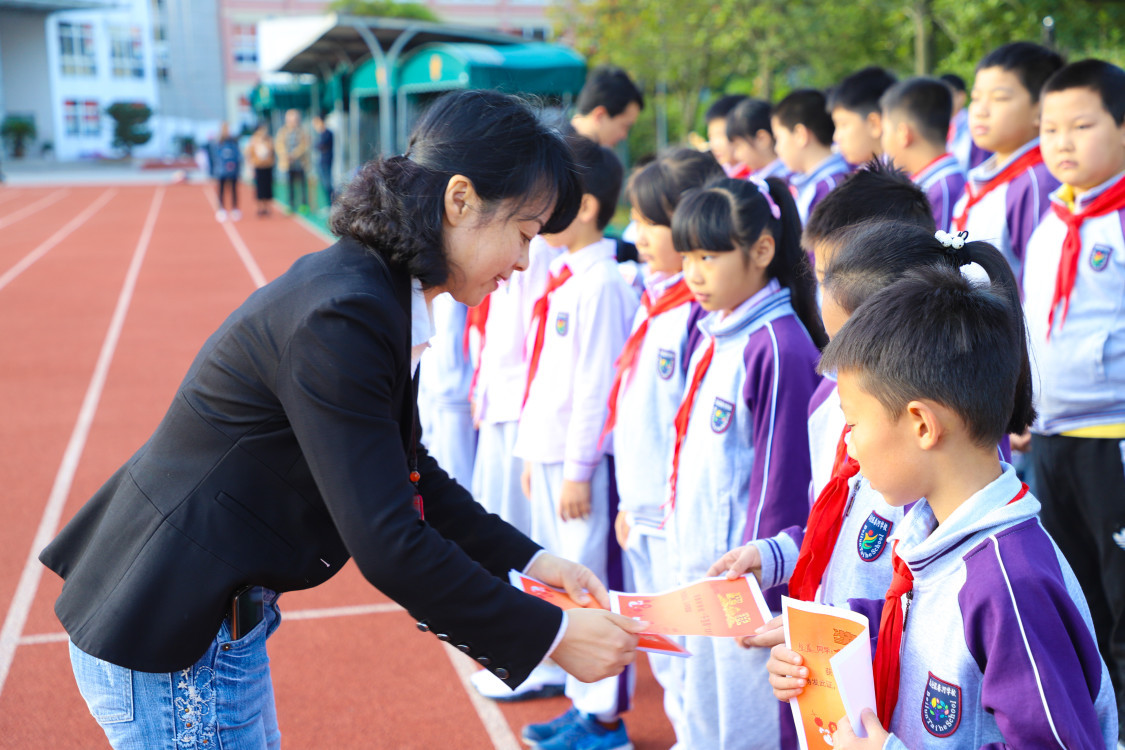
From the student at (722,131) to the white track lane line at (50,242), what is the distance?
9.39m

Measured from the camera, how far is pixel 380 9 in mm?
36094

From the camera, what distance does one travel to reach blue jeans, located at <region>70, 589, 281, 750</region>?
60.9 inches

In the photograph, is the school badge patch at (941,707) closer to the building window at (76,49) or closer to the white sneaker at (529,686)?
the white sneaker at (529,686)

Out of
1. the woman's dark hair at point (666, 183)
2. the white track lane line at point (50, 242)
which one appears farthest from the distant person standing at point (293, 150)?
the woman's dark hair at point (666, 183)

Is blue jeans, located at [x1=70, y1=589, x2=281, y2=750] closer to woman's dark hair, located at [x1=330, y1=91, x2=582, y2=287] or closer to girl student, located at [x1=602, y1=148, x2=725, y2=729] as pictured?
woman's dark hair, located at [x1=330, y1=91, x2=582, y2=287]

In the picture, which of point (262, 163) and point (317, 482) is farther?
point (262, 163)

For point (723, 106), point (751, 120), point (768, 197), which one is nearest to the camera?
point (768, 197)

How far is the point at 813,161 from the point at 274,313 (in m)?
4.38

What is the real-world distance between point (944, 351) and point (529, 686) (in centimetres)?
227

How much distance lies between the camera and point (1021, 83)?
12.4 feet

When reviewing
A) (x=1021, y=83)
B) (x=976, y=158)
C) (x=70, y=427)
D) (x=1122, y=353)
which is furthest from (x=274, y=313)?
(x=70, y=427)

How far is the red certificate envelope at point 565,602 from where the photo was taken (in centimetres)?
164

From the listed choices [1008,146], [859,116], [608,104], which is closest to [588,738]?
[1008,146]

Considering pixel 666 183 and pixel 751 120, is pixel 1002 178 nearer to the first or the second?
pixel 666 183
